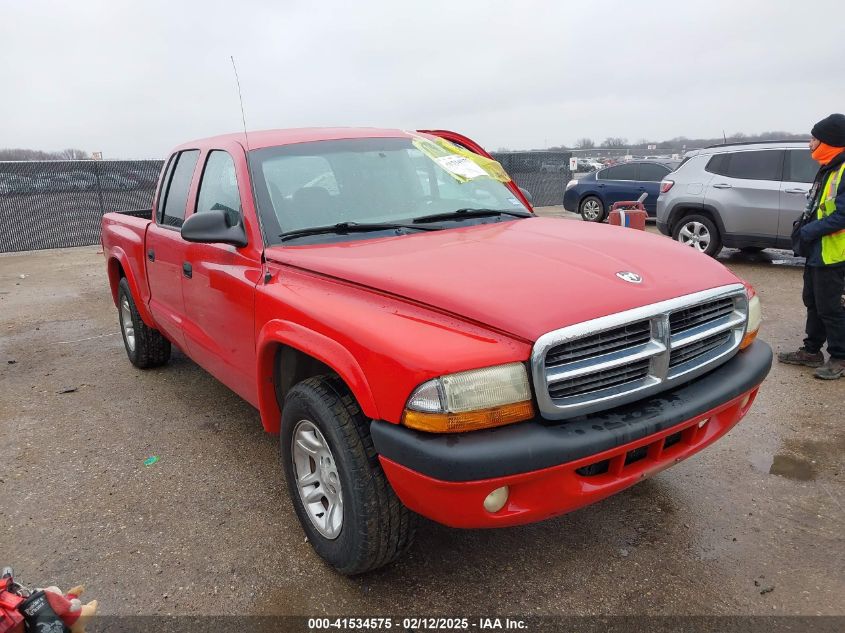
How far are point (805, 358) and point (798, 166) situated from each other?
15.4ft

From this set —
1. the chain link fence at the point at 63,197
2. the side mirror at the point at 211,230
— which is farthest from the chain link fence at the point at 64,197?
the side mirror at the point at 211,230

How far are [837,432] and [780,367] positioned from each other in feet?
4.08

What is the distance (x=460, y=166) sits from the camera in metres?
3.59

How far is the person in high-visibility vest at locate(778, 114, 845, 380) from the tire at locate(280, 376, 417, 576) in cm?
381

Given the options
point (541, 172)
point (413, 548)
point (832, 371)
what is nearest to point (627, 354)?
point (413, 548)

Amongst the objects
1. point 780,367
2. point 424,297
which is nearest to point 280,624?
point 424,297

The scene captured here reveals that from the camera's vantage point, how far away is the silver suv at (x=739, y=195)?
8.44m

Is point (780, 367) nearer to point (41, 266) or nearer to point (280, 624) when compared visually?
point (280, 624)

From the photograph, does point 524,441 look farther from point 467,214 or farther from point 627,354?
point 467,214

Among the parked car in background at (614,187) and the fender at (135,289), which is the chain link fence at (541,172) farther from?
the fender at (135,289)

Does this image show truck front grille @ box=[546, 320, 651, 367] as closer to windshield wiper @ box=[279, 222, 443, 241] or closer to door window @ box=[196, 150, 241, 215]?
windshield wiper @ box=[279, 222, 443, 241]

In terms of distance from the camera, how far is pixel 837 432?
379 centimetres

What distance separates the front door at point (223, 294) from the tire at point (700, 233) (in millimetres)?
7414

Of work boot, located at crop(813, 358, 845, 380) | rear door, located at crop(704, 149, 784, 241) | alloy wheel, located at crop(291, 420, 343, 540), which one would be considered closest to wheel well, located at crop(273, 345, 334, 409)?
alloy wheel, located at crop(291, 420, 343, 540)
